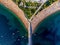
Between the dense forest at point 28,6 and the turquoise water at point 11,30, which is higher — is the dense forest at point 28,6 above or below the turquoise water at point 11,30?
above

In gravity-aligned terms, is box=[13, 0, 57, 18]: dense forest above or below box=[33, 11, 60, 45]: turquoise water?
above

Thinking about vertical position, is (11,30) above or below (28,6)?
below

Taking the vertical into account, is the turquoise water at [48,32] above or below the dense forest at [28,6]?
below

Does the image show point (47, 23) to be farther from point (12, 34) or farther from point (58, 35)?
point (12, 34)

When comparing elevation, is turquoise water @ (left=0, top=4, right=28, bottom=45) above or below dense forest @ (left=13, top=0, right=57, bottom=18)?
below
